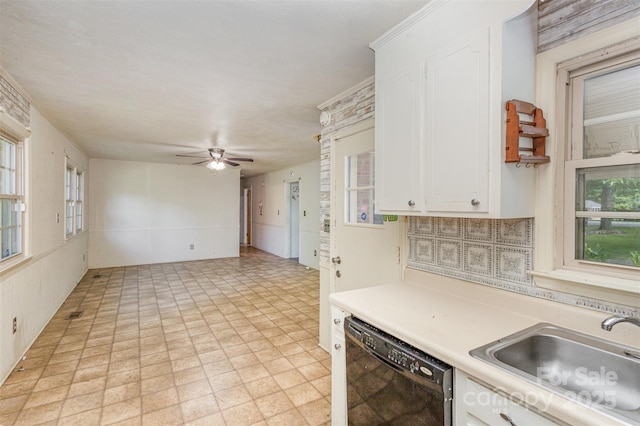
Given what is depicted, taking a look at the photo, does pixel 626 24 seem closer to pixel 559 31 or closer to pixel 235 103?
pixel 559 31

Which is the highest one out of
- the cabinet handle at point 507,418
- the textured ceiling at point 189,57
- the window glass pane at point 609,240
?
the textured ceiling at point 189,57

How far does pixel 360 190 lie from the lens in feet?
8.28

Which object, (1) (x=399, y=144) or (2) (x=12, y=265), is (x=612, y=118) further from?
(2) (x=12, y=265)

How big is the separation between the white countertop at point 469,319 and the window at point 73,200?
4903 mm

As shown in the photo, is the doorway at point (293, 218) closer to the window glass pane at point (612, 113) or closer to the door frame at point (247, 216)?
the door frame at point (247, 216)

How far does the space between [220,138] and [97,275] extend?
12.7ft

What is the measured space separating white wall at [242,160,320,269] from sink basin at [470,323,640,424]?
5.34 metres

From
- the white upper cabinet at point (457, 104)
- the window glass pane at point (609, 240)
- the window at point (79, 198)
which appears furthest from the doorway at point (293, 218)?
the window glass pane at point (609, 240)

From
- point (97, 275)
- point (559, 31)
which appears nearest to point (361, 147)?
point (559, 31)

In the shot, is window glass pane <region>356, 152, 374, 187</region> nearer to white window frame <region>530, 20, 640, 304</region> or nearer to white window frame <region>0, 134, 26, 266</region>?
white window frame <region>530, 20, 640, 304</region>

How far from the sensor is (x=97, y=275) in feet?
19.4

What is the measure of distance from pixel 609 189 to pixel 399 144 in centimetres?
92

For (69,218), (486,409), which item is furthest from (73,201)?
(486,409)

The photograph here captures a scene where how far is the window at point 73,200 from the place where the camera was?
471 centimetres
